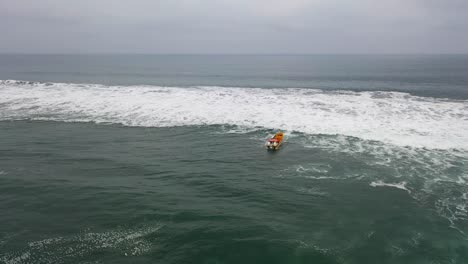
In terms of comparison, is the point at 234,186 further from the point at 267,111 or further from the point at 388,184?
the point at 267,111

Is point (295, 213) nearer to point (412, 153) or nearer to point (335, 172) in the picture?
point (335, 172)

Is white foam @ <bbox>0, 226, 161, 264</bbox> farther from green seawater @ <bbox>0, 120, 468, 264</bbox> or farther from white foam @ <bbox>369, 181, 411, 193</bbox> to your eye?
white foam @ <bbox>369, 181, 411, 193</bbox>

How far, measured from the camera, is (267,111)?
49.6 meters

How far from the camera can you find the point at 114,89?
67812mm

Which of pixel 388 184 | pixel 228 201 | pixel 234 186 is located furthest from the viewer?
pixel 234 186

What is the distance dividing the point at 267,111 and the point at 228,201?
90.0 feet

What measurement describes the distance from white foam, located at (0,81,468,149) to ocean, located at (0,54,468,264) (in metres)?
0.43

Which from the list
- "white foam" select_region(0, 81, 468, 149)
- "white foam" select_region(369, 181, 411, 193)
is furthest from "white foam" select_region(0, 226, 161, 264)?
"white foam" select_region(0, 81, 468, 149)

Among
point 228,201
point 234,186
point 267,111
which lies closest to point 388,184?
point 234,186

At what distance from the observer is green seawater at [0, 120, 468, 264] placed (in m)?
18.2

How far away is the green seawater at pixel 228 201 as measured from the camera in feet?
59.7

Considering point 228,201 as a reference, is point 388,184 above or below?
above

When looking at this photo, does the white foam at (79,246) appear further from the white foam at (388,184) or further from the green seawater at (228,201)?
the white foam at (388,184)

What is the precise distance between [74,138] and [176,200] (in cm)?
2071
